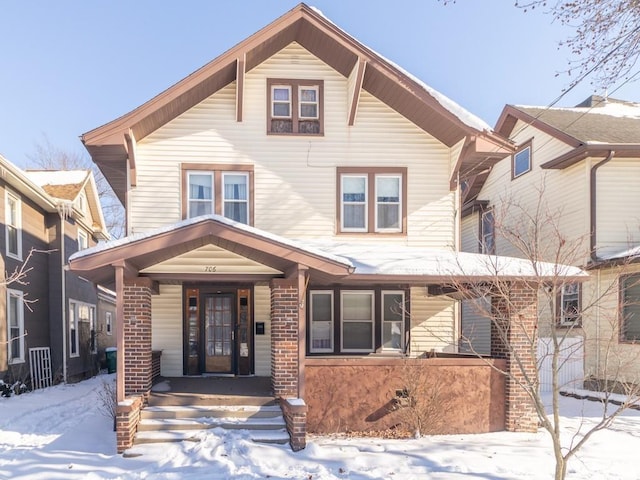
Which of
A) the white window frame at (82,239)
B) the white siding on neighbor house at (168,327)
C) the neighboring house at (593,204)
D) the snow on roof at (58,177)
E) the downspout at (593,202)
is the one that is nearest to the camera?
the white siding on neighbor house at (168,327)

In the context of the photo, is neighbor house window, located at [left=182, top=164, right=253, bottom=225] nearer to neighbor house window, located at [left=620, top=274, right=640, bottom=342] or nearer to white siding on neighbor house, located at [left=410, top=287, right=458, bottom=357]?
white siding on neighbor house, located at [left=410, top=287, right=458, bottom=357]

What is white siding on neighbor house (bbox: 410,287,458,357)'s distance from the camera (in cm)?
1026

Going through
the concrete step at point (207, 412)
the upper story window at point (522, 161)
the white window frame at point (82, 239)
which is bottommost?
the concrete step at point (207, 412)

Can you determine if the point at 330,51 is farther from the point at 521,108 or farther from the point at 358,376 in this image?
the point at 521,108

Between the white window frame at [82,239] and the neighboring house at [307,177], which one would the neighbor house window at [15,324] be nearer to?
the neighboring house at [307,177]

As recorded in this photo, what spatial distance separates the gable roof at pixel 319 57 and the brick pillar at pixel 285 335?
4.49 m

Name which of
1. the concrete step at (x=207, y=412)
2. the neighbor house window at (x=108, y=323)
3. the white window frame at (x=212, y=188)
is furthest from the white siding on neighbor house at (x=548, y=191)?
the neighbor house window at (x=108, y=323)

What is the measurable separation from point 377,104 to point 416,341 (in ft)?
18.0

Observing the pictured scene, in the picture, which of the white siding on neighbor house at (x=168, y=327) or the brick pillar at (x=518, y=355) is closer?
the brick pillar at (x=518, y=355)

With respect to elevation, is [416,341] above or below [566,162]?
below

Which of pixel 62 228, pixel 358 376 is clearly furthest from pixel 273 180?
pixel 62 228

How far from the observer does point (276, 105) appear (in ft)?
34.0

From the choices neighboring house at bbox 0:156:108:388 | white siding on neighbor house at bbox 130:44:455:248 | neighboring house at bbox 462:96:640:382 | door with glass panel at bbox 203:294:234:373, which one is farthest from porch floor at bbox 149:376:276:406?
neighboring house at bbox 462:96:640:382

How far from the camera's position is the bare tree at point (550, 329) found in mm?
4973
